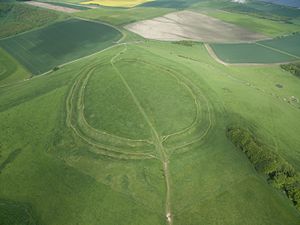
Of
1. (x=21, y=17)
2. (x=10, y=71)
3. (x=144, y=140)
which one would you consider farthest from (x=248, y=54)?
(x=21, y=17)

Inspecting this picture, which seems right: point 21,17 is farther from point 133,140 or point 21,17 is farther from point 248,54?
point 133,140

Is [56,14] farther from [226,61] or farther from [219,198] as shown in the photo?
[219,198]

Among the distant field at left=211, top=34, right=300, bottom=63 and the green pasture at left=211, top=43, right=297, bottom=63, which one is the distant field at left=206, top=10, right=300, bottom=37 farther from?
the green pasture at left=211, top=43, right=297, bottom=63

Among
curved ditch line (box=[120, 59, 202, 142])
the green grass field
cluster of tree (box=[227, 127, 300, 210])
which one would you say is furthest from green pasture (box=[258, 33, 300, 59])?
cluster of tree (box=[227, 127, 300, 210])

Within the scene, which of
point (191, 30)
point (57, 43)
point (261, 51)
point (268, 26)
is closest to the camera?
point (57, 43)

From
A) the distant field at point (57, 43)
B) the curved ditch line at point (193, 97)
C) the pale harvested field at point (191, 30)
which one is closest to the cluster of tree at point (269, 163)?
the curved ditch line at point (193, 97)
